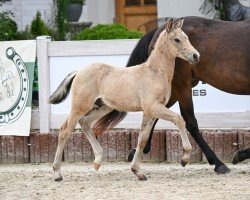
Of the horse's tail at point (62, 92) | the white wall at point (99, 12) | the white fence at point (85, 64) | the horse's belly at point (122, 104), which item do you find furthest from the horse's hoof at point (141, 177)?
the white wall at point (99, 12)

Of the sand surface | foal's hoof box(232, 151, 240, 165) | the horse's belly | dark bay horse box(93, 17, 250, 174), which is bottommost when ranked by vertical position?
the sand surface

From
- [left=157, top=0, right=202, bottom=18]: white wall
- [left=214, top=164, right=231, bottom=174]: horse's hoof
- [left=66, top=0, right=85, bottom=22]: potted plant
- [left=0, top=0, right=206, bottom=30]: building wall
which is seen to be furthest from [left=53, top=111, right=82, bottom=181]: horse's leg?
[left=157, top=0, right=202, bottom=18]: white wall

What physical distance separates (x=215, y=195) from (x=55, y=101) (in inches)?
85.5

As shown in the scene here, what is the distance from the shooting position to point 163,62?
31.3ft

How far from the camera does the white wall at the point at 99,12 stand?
61.2 ft

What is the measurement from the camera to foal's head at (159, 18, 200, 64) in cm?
931

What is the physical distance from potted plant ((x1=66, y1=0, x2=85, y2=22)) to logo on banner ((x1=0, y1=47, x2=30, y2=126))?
20.8 feet

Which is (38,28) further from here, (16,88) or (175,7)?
(16,88)

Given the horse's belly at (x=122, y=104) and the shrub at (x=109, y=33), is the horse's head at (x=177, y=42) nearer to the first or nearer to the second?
the horse's belly at (x=122, y=104)

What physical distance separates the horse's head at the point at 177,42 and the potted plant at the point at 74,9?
8.60 m

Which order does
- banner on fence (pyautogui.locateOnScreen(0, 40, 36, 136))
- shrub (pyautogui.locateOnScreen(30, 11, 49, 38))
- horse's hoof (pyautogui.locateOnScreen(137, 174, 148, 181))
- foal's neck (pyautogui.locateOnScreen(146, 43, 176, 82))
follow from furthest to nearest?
1. shrub (pyautogui.locateOnScreen(30, 11, 49, 38))
2. banner on fence (pyautogui.locateOnScreen(0, 40, 36, 136))
3. horse's hoof (pyautogui.locateOnScreen(137, 174, 148, 181))
4. foal's neck (pyautogui.locateOnScreen(146, 43, 176, 82))

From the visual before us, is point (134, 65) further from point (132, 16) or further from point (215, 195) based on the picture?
point (132, 16)

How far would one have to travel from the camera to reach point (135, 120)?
37.9ft

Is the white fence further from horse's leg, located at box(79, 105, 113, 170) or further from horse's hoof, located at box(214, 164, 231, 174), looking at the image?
horse's leg, located at box(79, 105, 113, 170)
